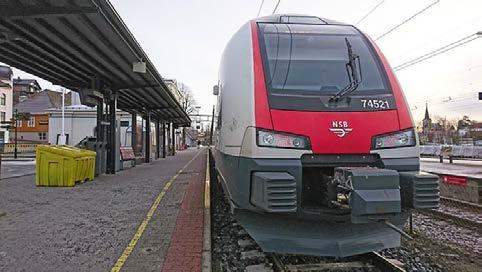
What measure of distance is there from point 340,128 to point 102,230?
14.0 ft

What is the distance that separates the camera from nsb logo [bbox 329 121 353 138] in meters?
4.62

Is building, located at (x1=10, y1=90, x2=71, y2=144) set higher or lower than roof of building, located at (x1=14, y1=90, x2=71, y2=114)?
lower

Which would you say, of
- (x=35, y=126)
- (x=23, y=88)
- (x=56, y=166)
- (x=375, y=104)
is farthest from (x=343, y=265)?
(x=23, y=88)

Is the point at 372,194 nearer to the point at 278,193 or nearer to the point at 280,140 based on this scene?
the point at 278,193

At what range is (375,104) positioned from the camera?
4.84 metres

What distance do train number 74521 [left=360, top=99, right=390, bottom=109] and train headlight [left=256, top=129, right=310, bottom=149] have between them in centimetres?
85

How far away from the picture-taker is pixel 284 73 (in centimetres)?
505

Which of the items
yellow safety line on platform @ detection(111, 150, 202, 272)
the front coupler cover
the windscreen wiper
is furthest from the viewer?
yellow safety line on platform @ detection(111, 150, 202, 272)

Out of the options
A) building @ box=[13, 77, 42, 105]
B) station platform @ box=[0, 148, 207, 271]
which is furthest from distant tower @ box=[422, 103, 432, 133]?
station platform @ box=[0, 148, 207, 271]

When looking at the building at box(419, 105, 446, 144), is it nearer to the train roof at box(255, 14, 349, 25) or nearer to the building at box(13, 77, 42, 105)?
the building at box(13, 77, 42, 105)

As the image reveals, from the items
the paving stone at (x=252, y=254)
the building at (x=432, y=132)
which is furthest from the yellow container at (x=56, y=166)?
the building at (x=432, y=132)

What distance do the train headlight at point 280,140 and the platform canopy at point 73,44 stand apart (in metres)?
5.60

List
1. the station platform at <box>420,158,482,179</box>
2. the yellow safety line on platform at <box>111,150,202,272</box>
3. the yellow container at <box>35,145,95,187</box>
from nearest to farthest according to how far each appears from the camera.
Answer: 1. the yellow safety line on platform at <box>111,150,202,272</box>
2. the yellow container at <box>35,145,95,187</box>
3. the station platform at <box>420,158,482,179</box>

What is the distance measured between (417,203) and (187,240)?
322 centimetres
